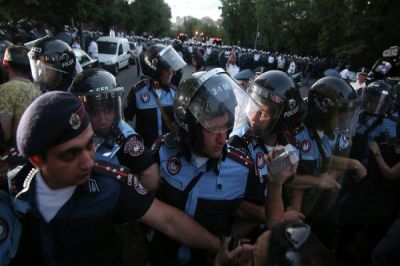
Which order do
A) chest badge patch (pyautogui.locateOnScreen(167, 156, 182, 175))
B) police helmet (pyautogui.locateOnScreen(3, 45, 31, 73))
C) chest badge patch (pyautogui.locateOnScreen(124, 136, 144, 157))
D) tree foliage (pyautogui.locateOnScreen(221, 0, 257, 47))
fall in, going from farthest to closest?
tree foliage (pyautogui.locateOnScreen(221, 0, 257, 47)) < police helmet (pyautogui.locateOnScreen(3, 45, 31, 73)) < chest badge patch (pyautogui.locateOnScreen(124, 136, 144, 157)) < chest badge patch (pyautogui.locateOnScreen(167, 156, 182, 175))

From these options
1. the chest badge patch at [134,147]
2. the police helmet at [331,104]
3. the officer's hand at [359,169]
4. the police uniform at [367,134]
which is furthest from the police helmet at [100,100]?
the police uniform at [367,134]

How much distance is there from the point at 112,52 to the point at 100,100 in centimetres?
1766

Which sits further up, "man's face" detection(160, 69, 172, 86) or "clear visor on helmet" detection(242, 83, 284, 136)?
"clear visor on helmet" detection(242, 83, 284, 136)

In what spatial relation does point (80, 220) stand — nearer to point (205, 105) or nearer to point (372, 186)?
point (205, 105)

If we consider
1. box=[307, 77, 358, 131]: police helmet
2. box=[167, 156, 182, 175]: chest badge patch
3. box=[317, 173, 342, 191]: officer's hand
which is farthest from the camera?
box=[307, 77, 358, 131]: police helmet

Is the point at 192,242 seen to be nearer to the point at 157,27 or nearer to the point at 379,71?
the point at 379,71

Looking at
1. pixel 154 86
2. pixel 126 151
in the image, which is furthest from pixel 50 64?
pixel 126 151

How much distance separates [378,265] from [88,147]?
8.25ft

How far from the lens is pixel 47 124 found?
51.9 inches

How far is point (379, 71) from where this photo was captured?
26.2ft

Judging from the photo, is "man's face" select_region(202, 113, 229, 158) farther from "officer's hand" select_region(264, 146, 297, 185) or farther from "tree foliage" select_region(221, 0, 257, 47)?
"tree foliage" select_region(221, 0, 257, 47)

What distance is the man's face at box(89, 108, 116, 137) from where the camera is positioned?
7.91 ft

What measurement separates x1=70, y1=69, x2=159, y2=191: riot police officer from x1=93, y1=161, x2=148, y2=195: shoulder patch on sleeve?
1.43ft

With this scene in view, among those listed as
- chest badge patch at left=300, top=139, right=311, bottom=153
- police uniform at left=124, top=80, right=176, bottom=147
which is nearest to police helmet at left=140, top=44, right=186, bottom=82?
police uniform at left=124, top=80, right=176, bottom=147
